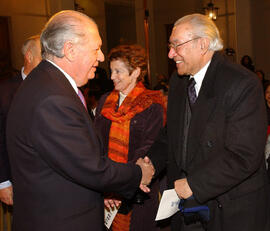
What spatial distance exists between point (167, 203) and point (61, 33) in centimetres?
117

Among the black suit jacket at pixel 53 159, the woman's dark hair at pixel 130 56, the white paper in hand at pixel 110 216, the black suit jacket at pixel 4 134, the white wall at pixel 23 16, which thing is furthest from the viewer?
the white wall at pixel 23 16

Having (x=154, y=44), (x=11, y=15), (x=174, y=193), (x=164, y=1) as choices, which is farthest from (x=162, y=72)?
→ (x=174, y=193)

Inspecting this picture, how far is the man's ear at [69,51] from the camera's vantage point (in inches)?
72.4

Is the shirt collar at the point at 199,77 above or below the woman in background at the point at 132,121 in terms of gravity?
above

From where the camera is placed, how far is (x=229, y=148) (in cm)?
191

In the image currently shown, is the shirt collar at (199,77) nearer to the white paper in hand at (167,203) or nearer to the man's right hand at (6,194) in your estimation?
the white paper in hand at (167,203)

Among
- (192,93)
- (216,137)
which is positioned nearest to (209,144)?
(216,137)

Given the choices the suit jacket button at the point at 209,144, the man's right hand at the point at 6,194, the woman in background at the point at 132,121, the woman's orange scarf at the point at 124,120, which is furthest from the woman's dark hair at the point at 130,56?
the man's right hand at the point at 6,194

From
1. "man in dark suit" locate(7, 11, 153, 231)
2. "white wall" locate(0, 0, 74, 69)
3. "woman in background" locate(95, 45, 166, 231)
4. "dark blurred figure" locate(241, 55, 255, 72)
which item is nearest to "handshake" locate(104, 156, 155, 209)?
"woman in background" locate(95, 45, 166, 231)

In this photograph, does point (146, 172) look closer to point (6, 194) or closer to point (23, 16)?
point (6, 194)

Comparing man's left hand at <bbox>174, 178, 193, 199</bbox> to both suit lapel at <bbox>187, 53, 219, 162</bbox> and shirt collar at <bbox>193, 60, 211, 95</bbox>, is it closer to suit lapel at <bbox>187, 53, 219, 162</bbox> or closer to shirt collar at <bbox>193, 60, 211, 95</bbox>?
suit lapel at <bbox>187, 53, 219, 162</bbox>

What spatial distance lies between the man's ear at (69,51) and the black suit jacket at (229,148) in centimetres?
81

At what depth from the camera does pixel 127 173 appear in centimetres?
194

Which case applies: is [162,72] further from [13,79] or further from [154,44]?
[13,79]
